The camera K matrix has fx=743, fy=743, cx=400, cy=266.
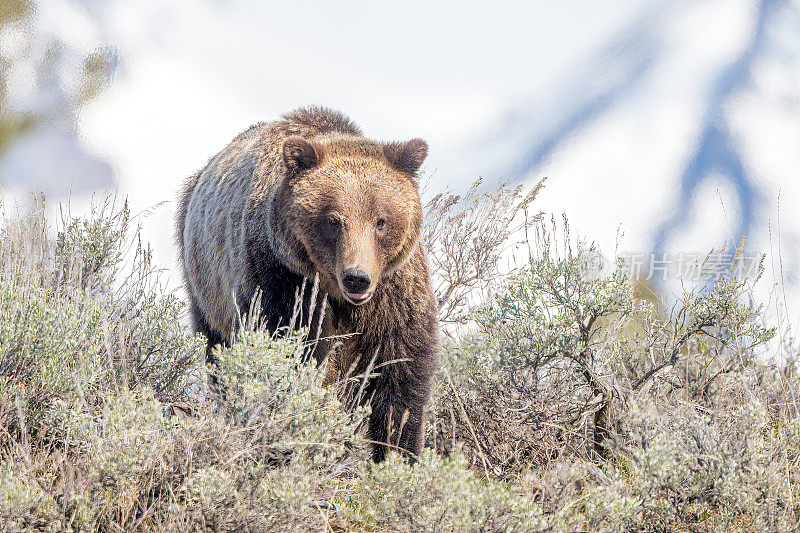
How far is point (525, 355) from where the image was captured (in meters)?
4.17

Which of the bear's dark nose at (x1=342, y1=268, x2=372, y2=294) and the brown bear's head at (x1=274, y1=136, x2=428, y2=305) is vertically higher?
the brown bear's head at (x1=274, y1=136, x2=428, y2=305)

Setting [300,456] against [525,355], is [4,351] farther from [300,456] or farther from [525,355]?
[525,355]

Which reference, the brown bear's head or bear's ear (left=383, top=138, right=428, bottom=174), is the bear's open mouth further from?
bear's ear (left=383, top=138, right=428, bottom=174)

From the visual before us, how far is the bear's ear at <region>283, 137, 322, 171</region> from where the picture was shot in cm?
405

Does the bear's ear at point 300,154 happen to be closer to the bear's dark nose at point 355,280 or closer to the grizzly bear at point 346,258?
the grizzly bear at point 346,258

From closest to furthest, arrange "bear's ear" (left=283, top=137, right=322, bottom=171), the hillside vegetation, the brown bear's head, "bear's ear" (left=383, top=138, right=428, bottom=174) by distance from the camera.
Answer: the hillside vegetation → the brown bear's head → "bear's ear" (left=283, top=137, right=322, bottom=171) → "bear's ear" (left=383, top=138, right=428, bottom=174)

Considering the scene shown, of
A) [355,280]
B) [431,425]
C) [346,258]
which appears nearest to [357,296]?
[355,280]

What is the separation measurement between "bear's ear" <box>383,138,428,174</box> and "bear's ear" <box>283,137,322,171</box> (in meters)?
0.41

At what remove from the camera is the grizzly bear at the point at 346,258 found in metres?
3.90

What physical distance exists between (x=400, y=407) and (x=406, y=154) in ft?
4.74

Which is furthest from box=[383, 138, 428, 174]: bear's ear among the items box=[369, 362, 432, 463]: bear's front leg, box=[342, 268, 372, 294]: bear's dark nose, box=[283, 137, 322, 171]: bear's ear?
box=[369, 362, 432, 463]: bear's front leg

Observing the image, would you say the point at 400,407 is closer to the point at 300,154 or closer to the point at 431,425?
the point at 431,425

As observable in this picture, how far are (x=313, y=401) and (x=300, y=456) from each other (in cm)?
29

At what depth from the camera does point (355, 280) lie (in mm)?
3617
